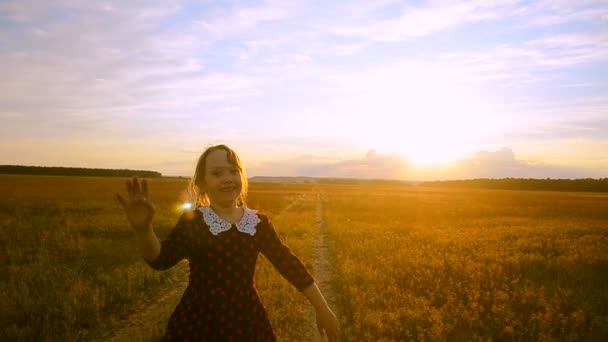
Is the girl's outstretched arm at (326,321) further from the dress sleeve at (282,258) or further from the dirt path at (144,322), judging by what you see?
the dirt path at (144,322)

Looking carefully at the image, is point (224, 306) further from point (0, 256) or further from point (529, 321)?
point (0, 256)

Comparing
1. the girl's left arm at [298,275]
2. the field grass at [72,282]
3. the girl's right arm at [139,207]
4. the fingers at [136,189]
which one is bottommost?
the field grass at [72,282]

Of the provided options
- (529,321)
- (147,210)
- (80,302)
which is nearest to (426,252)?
(529,321)

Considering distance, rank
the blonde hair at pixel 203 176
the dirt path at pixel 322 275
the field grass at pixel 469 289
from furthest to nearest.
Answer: the dirt path at pixel 322 275
the field grass at pixel 469 289
the blonde hair at pixel 203 176

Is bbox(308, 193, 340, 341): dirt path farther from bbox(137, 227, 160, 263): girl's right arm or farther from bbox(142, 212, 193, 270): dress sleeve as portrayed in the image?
bbox(137, 227, 160, 263): girl's right arm

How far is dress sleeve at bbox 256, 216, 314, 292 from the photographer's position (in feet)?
8.89

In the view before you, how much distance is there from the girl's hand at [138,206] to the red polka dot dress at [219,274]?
0.30m

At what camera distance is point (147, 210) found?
2.31m

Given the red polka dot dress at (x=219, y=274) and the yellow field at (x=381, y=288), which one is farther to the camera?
the yellow field at (x=381, y=288)

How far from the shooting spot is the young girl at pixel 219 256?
245 cm

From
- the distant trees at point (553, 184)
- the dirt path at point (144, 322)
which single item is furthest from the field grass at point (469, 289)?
the distant trees at point (553, 184)

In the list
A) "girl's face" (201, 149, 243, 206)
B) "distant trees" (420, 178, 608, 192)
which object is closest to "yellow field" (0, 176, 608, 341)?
"girl's face" (201, 149, 243, 206)

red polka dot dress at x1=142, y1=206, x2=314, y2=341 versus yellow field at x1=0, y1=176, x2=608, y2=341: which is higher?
red polka dot dress at x1=142, y1=206, x2=314, y2=341

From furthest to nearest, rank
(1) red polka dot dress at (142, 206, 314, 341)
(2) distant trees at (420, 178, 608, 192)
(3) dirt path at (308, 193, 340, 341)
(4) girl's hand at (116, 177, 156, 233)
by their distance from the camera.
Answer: (2) distant trees at (420, 178, 608, 192), (3) dirt path at (308, 193, 340, 341), (1) red polka dot dress at (142, 206, 314, 341), (4) girl's hand at (116, 177, 156, 233)
